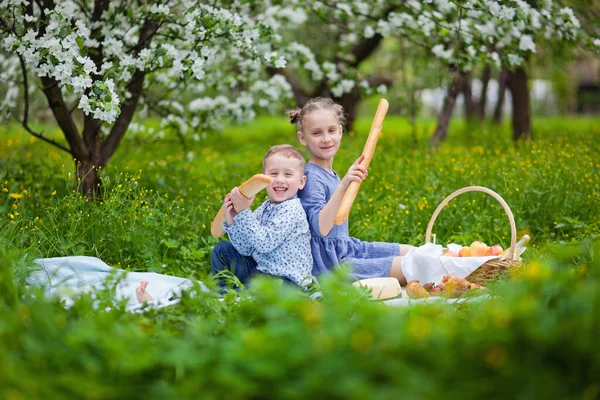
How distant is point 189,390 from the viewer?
186 centimetres

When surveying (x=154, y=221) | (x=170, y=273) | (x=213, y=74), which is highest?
(x=213, y=74)

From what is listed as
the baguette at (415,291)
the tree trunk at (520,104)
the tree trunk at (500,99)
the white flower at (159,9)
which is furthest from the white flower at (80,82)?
the tree trunk at (500,99)

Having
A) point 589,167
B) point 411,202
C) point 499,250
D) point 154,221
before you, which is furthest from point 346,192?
point 589,167

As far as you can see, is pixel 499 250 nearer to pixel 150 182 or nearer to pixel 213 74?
pixel 150 182

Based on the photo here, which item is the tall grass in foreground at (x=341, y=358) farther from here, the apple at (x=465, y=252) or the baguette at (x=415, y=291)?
the apple at (x=465, y=252)

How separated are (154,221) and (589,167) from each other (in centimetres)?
318

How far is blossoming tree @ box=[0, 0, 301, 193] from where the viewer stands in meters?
3.75

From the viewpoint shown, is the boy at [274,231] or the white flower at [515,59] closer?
the boy at [274,231]

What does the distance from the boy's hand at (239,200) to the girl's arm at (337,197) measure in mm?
A: 377

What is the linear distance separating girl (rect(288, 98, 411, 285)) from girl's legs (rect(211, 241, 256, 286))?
13.7 inches

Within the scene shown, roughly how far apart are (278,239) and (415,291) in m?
0.71

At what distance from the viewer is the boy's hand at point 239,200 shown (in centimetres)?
343

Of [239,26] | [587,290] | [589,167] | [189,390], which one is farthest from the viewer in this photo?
[589,167]

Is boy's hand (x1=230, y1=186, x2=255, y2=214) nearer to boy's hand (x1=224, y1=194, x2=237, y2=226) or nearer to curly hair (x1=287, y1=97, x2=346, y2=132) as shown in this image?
boy's hand (x1=224, y1=194, x2=237, y2=226)
